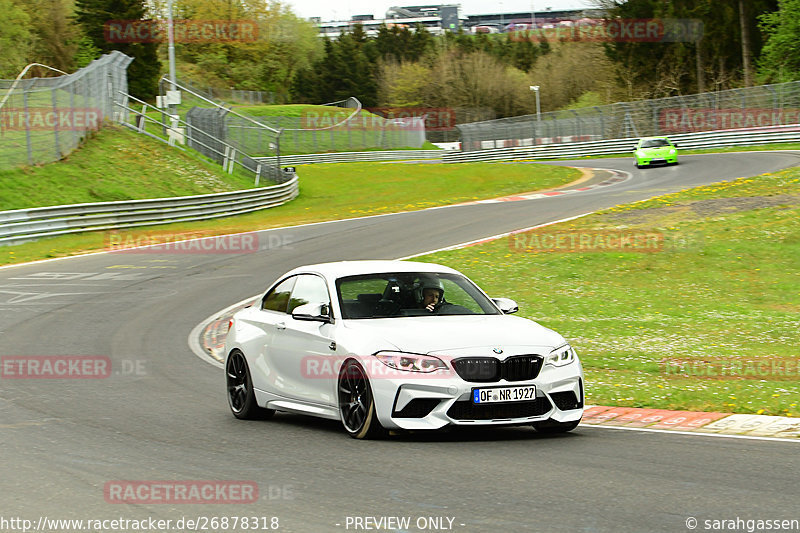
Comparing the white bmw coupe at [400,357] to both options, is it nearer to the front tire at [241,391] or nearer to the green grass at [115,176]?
the front tire at [241,391]

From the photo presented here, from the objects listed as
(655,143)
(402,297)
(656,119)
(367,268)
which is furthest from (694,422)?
(656,119)

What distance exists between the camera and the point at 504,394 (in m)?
8.22

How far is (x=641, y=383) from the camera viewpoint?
11.6 meters

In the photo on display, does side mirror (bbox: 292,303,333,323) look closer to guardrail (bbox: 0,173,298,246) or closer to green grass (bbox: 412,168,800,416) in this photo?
green grass (bbox: 412,168,800,416)

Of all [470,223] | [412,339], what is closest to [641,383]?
[412,339]

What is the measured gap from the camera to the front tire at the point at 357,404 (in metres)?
8.34

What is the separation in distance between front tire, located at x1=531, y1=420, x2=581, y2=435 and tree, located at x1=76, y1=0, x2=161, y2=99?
3249 inches

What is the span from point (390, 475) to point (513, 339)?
6.17 feet

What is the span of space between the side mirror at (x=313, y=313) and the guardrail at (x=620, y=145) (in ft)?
162

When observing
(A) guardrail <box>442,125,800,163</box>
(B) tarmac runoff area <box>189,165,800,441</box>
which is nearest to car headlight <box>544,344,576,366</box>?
(B) tarmac runoff area <box>189,165,800,441</box>

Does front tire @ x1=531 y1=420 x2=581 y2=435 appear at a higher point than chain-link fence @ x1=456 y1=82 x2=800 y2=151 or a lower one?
lower

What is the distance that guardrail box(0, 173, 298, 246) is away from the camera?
28672mm

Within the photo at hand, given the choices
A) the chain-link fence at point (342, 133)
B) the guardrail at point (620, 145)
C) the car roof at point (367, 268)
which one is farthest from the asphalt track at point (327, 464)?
the chain-link fence at point (342, 133)

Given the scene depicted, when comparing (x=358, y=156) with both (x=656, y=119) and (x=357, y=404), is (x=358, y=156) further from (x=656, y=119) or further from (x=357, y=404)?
(x=357, y=404)
